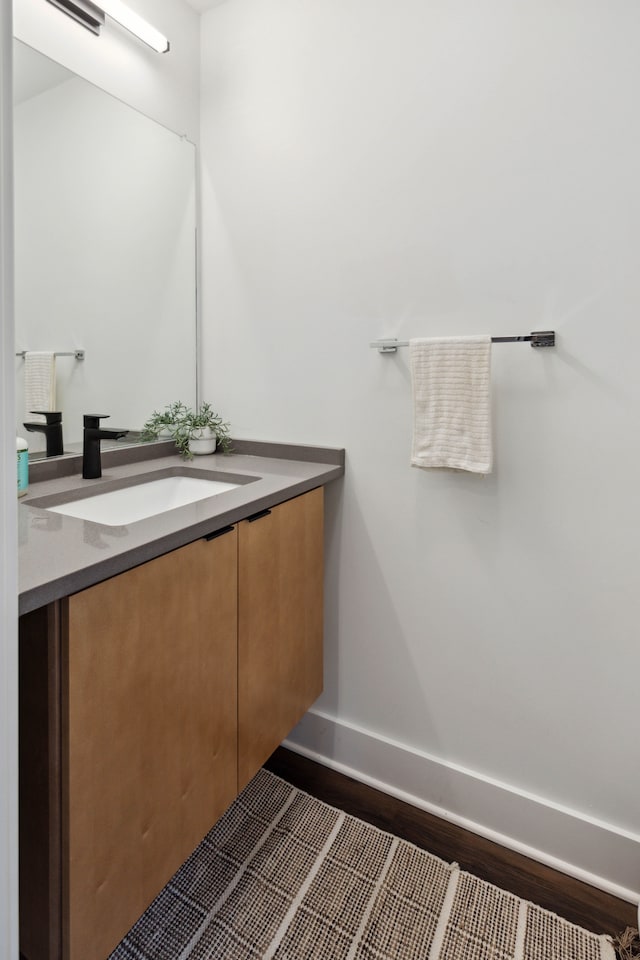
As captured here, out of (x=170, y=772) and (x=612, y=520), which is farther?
(x=612, y=520)

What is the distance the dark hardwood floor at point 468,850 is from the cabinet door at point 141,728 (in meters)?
0.55

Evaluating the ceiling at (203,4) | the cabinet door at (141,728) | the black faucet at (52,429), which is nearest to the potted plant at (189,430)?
the black faucet at (52,429)

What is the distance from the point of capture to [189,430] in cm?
178

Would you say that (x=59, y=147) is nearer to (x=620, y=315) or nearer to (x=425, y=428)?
(x=425, y=428)

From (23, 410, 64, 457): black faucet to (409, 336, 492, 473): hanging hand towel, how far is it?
37.7 inches

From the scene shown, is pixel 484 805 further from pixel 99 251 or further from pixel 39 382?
pixel 99 251

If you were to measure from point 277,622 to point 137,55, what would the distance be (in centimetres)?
168

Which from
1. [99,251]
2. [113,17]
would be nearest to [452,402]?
[99,251]

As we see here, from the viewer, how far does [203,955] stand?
111cm

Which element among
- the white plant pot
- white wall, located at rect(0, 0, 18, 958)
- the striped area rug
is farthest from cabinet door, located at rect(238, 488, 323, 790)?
white wall, located at rect(0, 0, 18, 958)

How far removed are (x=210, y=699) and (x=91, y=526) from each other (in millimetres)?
432

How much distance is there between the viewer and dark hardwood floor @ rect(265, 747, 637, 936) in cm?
125

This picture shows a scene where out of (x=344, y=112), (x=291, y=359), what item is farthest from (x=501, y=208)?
(x=291, y=359)

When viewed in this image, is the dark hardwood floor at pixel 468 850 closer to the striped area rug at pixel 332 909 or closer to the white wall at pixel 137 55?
the striped area rug at pixel 332 909
